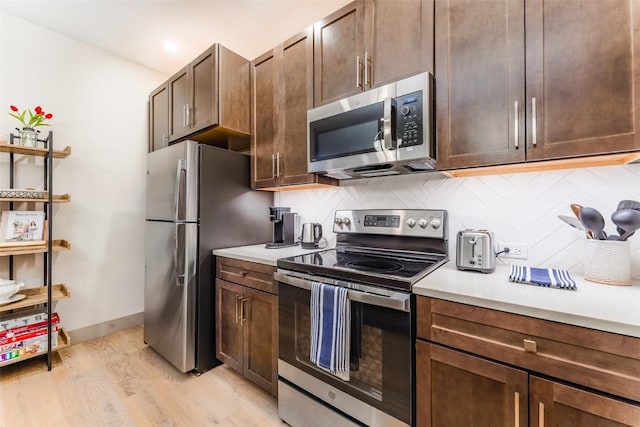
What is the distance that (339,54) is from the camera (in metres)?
1.71

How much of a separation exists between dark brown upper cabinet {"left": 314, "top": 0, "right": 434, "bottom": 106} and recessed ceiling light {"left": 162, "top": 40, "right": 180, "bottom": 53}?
1532mm

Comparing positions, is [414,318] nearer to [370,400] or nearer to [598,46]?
[370,400]

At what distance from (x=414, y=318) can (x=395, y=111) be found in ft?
3.33

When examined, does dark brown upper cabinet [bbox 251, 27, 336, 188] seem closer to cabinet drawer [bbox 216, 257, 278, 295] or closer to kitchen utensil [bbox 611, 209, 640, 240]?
cabinet drawer [bbox 216, 257, 278, 295]

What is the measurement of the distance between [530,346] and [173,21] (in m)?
3.06

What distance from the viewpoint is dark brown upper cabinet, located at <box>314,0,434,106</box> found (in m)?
1.41

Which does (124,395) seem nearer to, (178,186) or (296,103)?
(178,186)

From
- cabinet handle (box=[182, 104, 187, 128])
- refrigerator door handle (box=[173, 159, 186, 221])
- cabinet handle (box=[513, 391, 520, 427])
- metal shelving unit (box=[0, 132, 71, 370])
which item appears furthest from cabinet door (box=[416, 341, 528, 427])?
metal shelving unit (box=[0, 132, 71, 370])

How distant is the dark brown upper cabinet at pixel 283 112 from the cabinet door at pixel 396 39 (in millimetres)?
449

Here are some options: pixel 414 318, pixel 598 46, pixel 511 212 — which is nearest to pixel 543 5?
pixel 598 46

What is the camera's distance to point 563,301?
889mm

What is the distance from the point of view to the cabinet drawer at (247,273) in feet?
5.54

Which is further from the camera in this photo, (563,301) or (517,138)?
(517,138)

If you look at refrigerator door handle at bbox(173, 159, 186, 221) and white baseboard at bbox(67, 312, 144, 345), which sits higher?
refrigerator door handle at bbox(173, 159, 186, 221)
